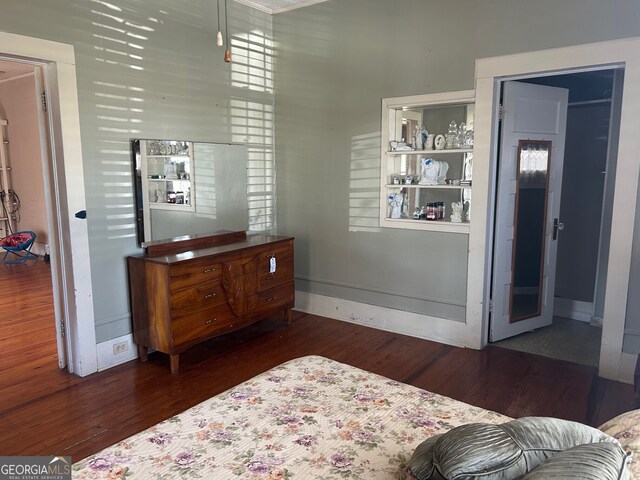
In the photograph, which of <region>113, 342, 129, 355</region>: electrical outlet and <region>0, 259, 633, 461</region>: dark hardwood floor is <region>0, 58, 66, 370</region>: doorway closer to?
<region>0, 259, 633, 461</region>: dark hardwood floor

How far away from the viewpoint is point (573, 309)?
4.57 meters

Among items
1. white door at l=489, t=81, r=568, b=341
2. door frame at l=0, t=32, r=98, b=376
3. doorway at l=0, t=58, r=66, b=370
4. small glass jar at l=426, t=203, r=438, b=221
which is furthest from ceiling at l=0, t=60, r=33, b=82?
white door at l=489, t=81, r=568, b=341

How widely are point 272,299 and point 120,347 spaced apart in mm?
1325

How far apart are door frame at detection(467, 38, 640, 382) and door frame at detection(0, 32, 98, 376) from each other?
2.96 meters

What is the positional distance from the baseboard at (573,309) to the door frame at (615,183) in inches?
50.9

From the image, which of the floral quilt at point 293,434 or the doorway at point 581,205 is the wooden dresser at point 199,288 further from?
the doorway at point 581,205

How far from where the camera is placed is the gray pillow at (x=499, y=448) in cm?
112

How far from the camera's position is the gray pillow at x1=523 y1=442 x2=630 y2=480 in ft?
3.14

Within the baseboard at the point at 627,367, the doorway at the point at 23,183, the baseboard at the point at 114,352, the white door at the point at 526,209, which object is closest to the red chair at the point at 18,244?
the doorway at the point at 23,183

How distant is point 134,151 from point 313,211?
181 centimetres

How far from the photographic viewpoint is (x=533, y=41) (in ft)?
10.9

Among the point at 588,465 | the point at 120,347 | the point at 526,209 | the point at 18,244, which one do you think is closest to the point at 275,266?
the point at 120,347

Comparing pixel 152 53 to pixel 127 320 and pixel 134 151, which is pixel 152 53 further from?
pixel 127 320

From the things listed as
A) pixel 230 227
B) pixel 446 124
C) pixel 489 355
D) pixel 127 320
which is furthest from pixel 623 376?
pixel 127 320
